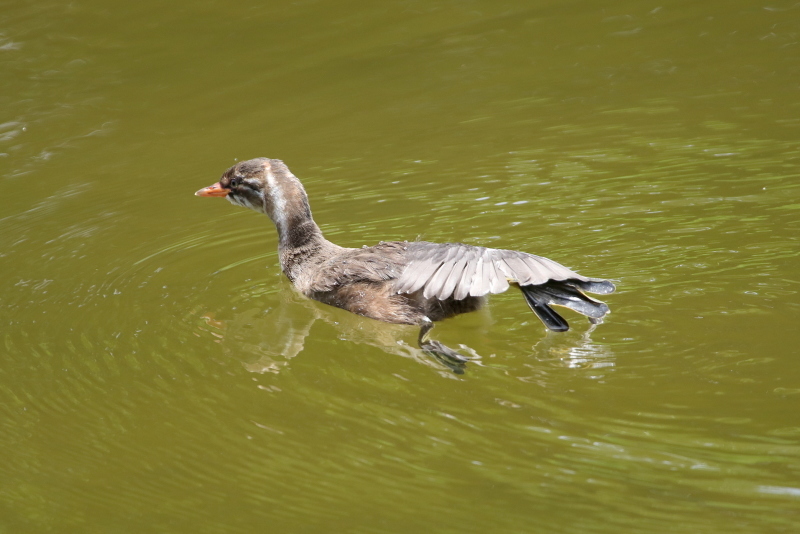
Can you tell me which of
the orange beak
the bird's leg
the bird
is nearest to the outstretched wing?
the bird

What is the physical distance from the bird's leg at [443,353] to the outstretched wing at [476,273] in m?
0.26

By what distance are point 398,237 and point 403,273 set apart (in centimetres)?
141

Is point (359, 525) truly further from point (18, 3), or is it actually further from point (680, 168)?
point (18, 3)

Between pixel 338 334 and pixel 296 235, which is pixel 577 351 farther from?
pixel 296 235

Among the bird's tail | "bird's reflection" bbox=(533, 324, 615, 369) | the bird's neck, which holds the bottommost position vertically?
"bird's reflection" bbox=(533, 324, 615, 369)

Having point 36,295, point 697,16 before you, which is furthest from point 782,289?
point 697,16

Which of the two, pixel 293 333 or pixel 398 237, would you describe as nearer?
pixel 293 333

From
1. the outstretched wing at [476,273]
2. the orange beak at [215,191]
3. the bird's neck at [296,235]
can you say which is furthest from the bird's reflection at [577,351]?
the orange beak at [215,191]

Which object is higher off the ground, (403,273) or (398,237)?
(403,273)

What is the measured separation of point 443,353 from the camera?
5238 mm

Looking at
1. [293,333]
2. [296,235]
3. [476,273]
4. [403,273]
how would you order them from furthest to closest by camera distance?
[296,235], [293,333], [403,273], [476,273]

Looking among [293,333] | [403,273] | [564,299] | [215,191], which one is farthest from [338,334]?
[215,191]

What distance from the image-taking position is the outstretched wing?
17.3 feet

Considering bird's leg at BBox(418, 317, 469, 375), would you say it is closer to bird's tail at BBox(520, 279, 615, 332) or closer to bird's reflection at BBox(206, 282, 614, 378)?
bird's reflection at BBox(206, 282, 614, 378)
